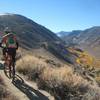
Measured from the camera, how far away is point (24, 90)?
1065 centimetres

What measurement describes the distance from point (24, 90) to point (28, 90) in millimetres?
184

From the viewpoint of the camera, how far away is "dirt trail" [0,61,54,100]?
10020mm

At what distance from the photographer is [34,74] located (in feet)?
42.7

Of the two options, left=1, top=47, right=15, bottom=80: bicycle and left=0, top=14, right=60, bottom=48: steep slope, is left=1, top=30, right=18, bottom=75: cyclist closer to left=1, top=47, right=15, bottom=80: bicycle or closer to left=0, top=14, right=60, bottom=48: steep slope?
left=1, top=47, right=15, bottom=80: bicycle

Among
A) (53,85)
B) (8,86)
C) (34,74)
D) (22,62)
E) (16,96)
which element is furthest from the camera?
(22,62)

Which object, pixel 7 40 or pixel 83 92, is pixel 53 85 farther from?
pixel 7 40

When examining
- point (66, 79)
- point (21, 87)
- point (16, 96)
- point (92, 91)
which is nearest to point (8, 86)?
point (21, 87)

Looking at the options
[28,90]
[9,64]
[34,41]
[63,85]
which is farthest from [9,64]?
[34,41]

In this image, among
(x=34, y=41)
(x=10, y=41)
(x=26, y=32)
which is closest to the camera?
(x=10, y=41)

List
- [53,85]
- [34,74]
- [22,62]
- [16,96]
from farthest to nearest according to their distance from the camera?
A: [22,62] < [34,74] < [53,85] < [16,96]

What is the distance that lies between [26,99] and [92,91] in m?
2.44

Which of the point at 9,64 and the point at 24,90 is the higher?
the point at 9,64

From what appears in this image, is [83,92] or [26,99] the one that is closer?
[26,99]

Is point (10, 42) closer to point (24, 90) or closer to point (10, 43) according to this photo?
point (10, 43)
